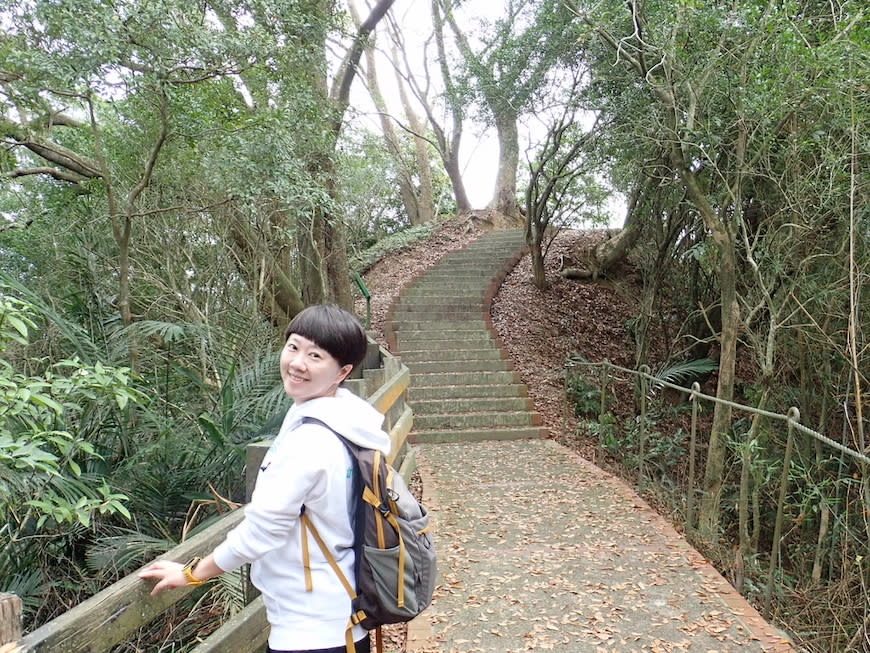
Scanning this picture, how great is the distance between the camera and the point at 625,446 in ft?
26.8

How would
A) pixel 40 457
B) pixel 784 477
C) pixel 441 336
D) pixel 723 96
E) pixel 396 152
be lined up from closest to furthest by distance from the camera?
1. pixel 40 457
2. pixel 784 477
3. pixel 723 96
4. pixel 441 336
5. pixel 396 152

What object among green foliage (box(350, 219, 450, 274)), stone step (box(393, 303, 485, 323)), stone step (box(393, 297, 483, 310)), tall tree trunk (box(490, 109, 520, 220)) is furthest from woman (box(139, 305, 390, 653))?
tall tree trunk (box(490, 109, 520, 220))

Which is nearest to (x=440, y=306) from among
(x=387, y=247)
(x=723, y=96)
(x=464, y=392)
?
(x=464, y=392)

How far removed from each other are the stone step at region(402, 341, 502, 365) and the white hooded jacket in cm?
771

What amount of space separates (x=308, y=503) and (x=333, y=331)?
45 centimetres

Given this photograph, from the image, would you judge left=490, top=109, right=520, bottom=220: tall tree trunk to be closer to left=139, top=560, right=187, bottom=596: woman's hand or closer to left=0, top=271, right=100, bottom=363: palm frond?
left=0, top=271, right=100, bottom=363: palm frond

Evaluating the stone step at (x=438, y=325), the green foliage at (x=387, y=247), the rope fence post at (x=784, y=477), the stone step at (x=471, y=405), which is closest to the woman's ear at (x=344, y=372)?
the rope fence post at (x=784, y=477)

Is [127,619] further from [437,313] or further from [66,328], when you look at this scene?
[437,313]

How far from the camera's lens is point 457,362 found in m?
9.23

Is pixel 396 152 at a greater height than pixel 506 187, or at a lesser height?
greater

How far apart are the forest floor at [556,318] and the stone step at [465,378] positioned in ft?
1.47

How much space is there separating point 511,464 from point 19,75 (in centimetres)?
575

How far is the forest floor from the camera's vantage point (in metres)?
8.77

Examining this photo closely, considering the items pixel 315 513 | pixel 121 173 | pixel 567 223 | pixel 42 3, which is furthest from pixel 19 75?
pixel 567 223
